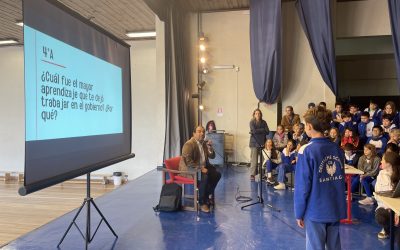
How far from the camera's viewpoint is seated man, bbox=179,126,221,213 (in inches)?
167

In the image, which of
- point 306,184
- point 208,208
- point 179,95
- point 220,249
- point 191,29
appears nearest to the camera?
point 306,184

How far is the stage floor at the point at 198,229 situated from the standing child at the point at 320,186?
1.01 meters

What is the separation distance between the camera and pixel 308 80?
7535 mm

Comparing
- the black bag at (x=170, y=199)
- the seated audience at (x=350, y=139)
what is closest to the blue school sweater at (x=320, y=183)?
the black bag at (x=170, y=199)

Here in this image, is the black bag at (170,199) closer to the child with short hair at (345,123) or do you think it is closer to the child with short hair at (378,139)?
the child with short hair at (378,139)

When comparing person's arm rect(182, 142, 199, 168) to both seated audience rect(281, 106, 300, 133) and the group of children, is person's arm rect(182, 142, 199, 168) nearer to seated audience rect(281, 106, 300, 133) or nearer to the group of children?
the group of children

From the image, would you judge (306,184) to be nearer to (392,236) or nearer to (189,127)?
(392,236)

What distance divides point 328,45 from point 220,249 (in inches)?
208

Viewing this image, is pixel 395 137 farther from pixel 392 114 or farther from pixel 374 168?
pixel 392 114

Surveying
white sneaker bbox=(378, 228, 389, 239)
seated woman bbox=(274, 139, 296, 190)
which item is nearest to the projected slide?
white sneaker bbox=(378, 228, 389, 239)

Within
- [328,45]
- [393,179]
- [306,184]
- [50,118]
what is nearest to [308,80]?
[328,45]

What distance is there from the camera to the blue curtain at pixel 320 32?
21.9ft

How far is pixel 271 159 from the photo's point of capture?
574 cm

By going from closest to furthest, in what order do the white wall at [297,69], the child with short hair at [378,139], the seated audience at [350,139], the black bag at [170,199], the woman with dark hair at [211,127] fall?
the black bag at [170,199] < the child with short hair at [378,139] < the seated audience at [350,139] < the white wall at [297,69] < the woman with dark hair at [211,127]
